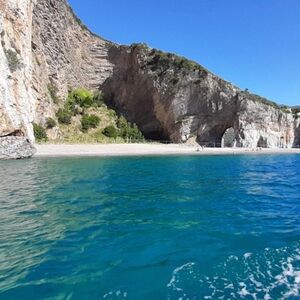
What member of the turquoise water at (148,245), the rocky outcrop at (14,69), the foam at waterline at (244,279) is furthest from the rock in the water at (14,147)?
the foam at waterline at (244,279)

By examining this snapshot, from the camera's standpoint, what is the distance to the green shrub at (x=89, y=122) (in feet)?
188

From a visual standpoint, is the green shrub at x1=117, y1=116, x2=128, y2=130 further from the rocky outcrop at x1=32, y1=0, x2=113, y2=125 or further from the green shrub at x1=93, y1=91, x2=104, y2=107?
the rocky outcrop at x1=32, y1=0, x2=113, y2=125

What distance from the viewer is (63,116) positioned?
180ft

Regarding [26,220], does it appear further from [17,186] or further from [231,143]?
[231,143]

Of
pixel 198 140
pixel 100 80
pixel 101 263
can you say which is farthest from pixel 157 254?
pixel 100 80

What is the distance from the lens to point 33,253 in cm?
626

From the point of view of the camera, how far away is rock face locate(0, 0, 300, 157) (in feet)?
186

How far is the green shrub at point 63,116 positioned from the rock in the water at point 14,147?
23298mm

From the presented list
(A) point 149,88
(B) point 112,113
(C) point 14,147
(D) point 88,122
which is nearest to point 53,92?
(D) point 88,122

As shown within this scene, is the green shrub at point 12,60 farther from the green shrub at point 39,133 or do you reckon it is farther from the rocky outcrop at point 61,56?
the rocky outcrop at point 61,56

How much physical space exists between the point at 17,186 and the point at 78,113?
46.2 metres

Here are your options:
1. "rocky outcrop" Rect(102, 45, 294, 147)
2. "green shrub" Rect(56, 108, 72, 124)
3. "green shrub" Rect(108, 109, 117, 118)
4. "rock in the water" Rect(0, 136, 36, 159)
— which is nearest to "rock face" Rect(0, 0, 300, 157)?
"rocky outcrop" Rect(102, 45, 294, 147)

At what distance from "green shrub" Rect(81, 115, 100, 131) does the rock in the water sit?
25482mm

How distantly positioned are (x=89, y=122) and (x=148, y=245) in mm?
52077
